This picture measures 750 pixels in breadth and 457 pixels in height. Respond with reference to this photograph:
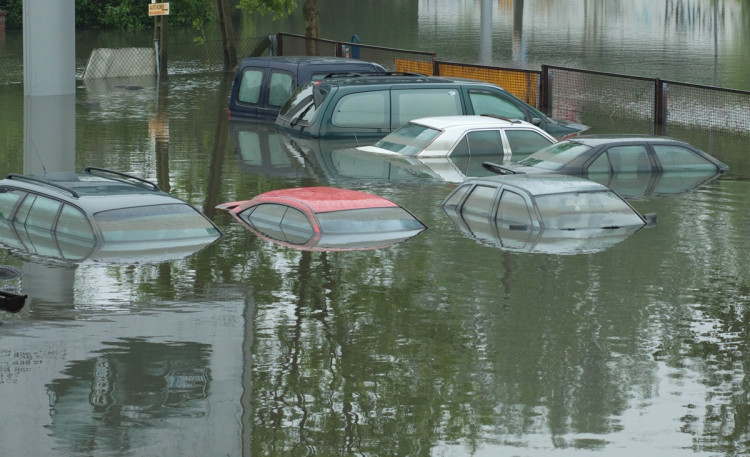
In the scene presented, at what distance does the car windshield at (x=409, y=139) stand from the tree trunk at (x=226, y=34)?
56.3 feet

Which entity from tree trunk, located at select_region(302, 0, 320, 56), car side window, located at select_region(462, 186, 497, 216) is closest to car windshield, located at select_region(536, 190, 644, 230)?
car side window, located at select_region(462, 186, 497, 216)

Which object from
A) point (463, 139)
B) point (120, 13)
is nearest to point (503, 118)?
point (463, 139)

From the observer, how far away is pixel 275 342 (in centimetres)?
1494

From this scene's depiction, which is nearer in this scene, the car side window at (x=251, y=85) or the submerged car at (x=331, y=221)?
the submerged car at (x=331, y=221)

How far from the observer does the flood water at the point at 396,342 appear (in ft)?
40.0

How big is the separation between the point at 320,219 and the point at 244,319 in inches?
181

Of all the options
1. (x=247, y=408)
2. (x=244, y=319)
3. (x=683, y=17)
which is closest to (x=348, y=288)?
(x=244, y=319)

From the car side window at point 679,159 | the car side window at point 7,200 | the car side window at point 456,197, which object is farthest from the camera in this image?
the car side window at point 679,159

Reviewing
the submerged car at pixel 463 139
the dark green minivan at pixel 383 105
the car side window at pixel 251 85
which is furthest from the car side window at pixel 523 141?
the car side window at pixel 251 85

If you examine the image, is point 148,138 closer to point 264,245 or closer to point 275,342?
point 264,245

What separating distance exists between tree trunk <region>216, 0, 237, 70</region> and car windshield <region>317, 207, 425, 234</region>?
2438 centimetres

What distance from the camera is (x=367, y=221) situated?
20.5 m

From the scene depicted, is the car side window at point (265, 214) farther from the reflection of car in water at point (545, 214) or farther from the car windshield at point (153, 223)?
the reflection of car in water at point (545, 214)

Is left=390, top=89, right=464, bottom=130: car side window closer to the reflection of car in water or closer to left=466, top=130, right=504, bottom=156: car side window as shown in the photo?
left=466, top=130, right=504, bottom=156: car side window
